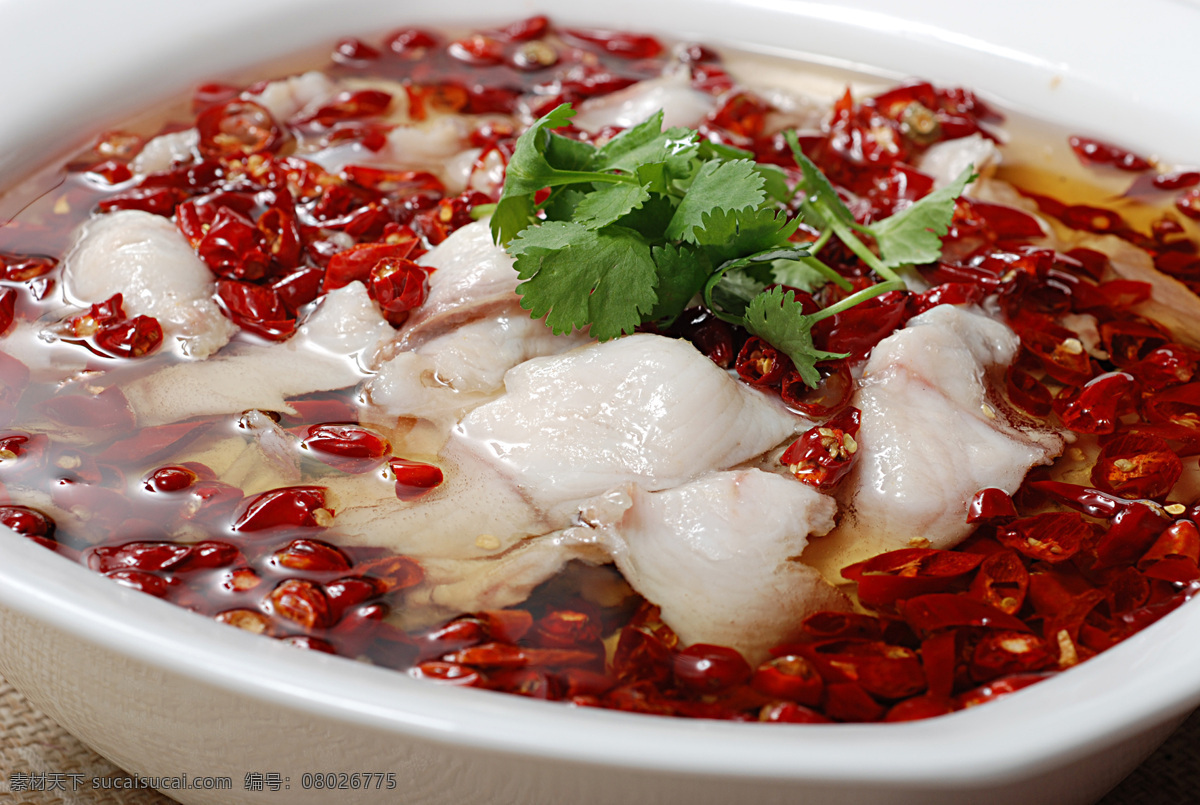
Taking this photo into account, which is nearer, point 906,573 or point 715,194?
point 906,573

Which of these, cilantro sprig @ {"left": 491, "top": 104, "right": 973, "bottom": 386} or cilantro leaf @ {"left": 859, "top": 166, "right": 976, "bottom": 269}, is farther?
cilantro leaf @ {"left": 859, "top": 166, "right": 976, "bottom": 269}

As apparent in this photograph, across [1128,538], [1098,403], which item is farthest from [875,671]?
[1098,403]

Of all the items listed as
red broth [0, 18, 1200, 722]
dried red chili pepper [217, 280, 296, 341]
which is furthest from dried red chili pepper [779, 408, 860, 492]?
dried red chili pepper [217, 280, 296, 341]

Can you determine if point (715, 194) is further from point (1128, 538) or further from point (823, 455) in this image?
point (1128, 538)

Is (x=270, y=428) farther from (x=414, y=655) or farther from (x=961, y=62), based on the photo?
(x=961, y=62)

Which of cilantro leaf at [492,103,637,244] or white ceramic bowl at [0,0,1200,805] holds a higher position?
cilantro leaf at [492,103,637,244]

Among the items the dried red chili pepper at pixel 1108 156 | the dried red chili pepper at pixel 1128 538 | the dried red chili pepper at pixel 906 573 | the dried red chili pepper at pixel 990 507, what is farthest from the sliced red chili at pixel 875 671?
the dried red chili pepper at pixel 1108 156

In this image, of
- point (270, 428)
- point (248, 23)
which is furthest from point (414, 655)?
point (248, 23)

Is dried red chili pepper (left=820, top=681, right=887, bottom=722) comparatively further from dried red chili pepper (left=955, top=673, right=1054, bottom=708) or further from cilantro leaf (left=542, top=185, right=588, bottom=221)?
cilantro leaf (left=542, top=185, right=588, bottom=221)
